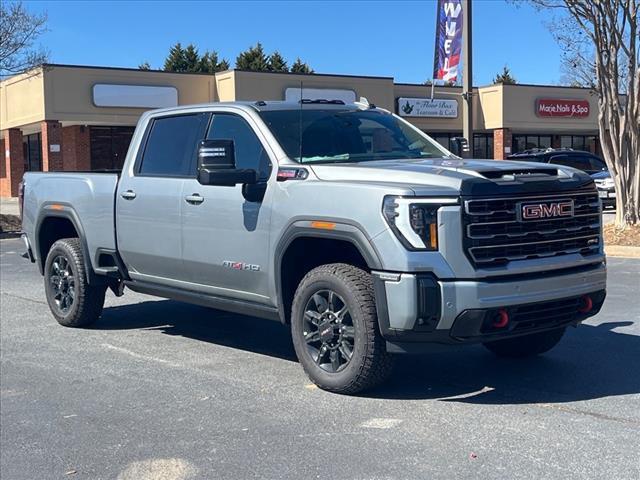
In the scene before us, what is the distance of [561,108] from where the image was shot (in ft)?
127

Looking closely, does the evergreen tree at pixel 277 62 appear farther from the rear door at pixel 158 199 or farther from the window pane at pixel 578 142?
the rear door at pixel 158 199

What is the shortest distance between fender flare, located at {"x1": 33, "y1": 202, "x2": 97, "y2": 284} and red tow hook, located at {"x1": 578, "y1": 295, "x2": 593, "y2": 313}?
180 inches

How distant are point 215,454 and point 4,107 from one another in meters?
33.0

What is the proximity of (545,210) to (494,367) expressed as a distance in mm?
1587

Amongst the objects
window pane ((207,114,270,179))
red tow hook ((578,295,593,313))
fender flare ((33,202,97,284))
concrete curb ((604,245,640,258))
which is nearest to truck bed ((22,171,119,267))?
fender flare ((33,202,97,284))

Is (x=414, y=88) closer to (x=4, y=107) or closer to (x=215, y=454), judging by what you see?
(x=4, y=107)

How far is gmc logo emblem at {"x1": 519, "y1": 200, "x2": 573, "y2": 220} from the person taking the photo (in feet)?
16.9

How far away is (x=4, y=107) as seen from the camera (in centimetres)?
3428

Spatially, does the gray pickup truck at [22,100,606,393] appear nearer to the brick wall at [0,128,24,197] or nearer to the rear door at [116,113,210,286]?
the rear door at [116,113,210,286]

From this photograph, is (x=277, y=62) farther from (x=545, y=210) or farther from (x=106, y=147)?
(x=545, y=210)

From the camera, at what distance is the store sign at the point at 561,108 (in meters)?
38.0

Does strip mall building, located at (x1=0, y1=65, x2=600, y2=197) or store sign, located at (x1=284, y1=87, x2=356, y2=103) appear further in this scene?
store sign, located at (x1=284, y1=87, x2=356, y2=103)

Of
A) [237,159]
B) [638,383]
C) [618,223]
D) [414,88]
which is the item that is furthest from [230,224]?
[414,88]

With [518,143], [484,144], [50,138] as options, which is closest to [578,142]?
[518,143]
